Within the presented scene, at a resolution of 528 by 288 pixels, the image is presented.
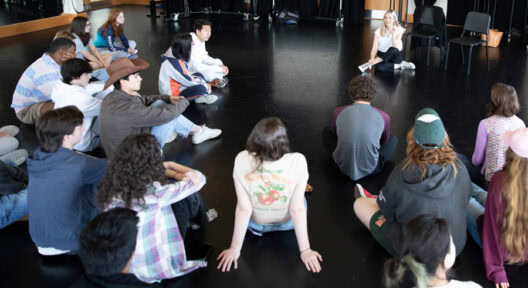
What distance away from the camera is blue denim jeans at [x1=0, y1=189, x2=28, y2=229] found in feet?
9.96

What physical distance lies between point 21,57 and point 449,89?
6021mm

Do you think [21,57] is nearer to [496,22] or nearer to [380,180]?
[380,180]

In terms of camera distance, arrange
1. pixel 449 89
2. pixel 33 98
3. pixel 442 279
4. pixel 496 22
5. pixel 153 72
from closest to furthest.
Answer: pixel 442 279
pixel 33 98
pixel 449 89
pixel 153 72
pixel 496 22

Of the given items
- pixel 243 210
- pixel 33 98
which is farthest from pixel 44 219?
pixel 33 98

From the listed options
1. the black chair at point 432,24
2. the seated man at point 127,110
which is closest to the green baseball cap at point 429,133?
the seated man at point 127,110

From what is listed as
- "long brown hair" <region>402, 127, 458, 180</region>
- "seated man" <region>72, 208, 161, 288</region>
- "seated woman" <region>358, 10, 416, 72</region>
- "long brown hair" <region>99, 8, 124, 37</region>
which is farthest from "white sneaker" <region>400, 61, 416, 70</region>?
"seated man" <region>72, 208, 161, 288</region>

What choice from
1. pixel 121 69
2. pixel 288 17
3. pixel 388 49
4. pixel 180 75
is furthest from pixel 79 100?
pixel 288 17

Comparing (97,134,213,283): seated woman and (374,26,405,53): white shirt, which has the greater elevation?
(374,26,405,53): white shirt

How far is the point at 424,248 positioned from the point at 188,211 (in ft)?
4.69

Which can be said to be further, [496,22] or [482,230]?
[496,22]

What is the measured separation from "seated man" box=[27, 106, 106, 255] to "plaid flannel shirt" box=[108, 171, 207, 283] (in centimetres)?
37

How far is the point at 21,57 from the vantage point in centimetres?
739

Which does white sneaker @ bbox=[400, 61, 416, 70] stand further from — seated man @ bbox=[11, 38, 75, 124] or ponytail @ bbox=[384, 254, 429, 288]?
ponytail @ bbox=[384, 254, 429, 288]

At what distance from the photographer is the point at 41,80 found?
4473mm
